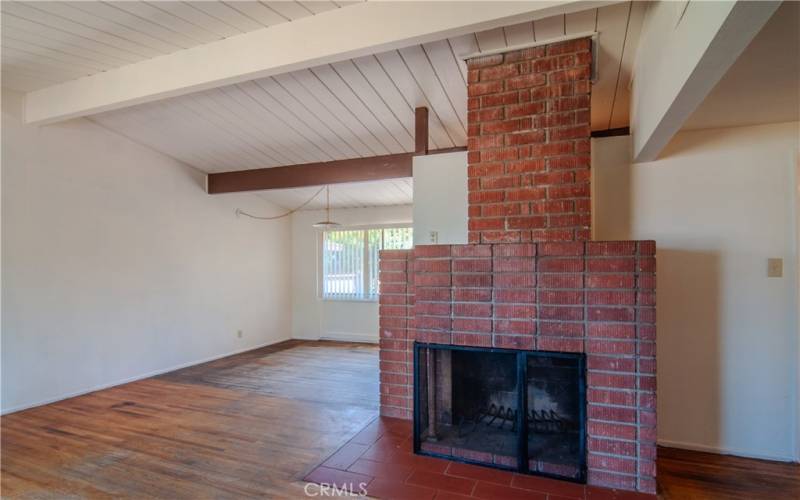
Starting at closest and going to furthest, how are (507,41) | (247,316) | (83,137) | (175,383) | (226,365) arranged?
(507,41), (83,137), (175,383), (226,365), (247,316)

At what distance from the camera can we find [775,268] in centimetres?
257

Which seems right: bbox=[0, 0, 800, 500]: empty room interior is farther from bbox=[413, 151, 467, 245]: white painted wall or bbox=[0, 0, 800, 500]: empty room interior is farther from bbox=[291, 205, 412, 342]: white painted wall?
bbox=[291, 205, 412, 342]: white painted wall

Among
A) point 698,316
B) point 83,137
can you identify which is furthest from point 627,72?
point 83,137

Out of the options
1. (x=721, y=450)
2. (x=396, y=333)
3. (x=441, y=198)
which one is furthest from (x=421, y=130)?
(x=721, y=450)

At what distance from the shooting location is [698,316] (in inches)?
106

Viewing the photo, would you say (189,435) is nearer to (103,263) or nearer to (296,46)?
(103,263)

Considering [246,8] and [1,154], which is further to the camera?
[1,154]

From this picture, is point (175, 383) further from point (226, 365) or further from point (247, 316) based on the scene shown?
point (247, 316)

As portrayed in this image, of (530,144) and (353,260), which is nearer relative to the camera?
(530,144)

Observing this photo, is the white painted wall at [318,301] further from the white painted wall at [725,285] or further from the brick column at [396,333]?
the white painted wall at [725,285]

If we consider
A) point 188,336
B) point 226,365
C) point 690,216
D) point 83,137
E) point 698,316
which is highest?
point 83,137

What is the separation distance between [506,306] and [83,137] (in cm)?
442

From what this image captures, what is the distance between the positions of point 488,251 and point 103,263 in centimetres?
407

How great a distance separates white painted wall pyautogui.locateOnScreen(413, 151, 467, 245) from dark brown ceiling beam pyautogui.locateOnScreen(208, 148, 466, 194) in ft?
1.78
